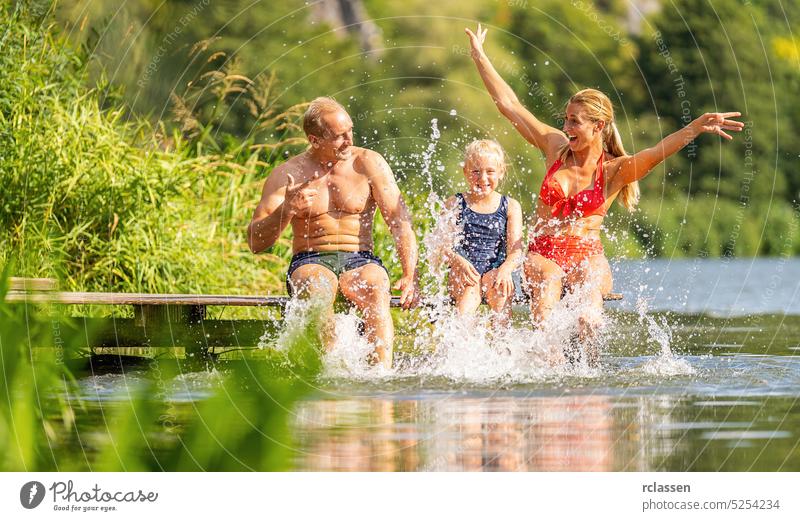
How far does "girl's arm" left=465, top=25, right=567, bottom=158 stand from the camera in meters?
7.44

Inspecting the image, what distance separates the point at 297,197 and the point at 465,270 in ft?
3.96

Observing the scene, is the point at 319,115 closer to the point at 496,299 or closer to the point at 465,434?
the point at 496,299

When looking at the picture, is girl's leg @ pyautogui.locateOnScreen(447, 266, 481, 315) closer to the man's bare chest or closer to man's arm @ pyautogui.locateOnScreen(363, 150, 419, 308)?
man's arm @ pyautogui.locateOnScreen(363, 150, 419, 308)

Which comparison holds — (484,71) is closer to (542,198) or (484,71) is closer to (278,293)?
(542,198)

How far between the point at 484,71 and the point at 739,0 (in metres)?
31.2

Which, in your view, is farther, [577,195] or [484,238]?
[484,238]

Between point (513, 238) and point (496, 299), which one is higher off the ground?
point (513, 238)

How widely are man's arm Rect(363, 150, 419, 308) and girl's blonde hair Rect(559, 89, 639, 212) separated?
42.7 inches

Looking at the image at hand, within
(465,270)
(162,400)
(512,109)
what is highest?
(512,109)

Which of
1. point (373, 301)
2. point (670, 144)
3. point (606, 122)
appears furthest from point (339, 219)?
point (670, 144)

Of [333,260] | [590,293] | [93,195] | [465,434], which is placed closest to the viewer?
[465,434]

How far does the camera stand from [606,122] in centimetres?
736

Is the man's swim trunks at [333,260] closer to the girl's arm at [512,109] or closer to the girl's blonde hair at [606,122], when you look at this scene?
the girl's arm at [512,109]

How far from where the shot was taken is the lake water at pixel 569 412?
4.80 meters
